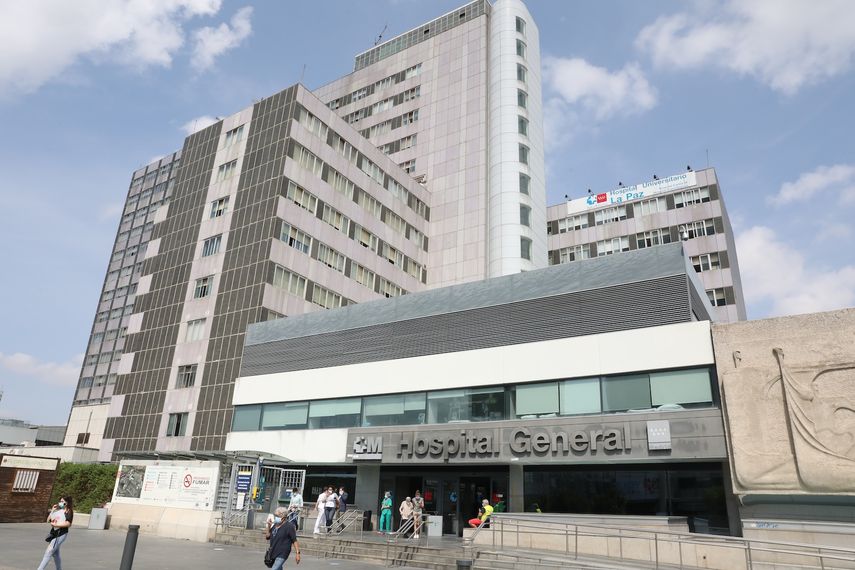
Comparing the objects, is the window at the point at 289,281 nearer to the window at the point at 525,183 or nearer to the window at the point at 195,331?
the window at the point at 195,331

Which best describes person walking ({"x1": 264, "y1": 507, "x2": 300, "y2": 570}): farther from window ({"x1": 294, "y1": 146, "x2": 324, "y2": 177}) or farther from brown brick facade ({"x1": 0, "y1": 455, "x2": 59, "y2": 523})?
window ({"x1": 294, "y1": 146, "x2": 324, "y2": 177})

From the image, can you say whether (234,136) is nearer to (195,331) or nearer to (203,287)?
(203,287)

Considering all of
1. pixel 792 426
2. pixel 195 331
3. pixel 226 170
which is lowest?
pixel 792 426

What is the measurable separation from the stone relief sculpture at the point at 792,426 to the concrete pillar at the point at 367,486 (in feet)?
55.2

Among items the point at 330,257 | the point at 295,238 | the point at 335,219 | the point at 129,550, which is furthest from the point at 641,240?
the point at 129,550

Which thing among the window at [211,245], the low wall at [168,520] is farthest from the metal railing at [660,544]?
the window at [211,245]

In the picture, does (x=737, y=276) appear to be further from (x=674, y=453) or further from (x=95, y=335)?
(x=95, y=335)

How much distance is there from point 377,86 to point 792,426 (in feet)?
224

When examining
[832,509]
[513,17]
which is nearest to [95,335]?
[513,17]

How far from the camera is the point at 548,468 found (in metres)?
25.2

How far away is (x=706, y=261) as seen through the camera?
60.0 metres

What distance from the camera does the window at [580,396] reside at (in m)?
24.2

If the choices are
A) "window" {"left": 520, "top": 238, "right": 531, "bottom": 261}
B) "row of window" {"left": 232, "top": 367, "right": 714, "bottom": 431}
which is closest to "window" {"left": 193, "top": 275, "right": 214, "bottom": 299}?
"row of window" {"left": 232, "top": 367, "right": 714, "bottom": 431}

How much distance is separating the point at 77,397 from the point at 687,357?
100m
